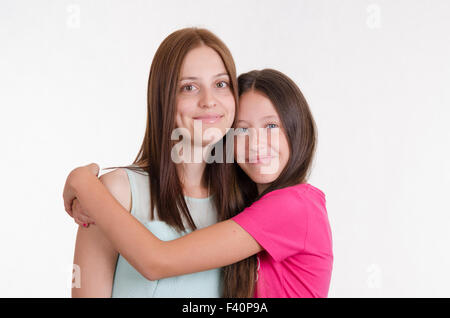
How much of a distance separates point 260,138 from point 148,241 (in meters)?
0.58

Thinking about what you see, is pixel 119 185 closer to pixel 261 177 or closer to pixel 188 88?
pixel 188 88

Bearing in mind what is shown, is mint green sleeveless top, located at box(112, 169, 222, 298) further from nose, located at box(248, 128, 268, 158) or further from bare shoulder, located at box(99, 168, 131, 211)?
nose, located at box(248, 128, 268, 158)

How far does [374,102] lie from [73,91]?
2.08 metres

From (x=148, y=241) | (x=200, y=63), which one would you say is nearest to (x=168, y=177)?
(x=148, y=241)

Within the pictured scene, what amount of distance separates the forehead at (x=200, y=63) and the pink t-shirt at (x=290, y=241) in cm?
48

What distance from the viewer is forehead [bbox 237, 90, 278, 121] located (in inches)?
68.2

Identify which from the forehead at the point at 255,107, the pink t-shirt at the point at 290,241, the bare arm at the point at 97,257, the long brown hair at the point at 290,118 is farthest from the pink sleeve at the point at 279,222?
the bare arm at the point at 97,257

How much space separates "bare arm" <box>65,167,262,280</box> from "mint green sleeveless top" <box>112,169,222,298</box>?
0.36 ft

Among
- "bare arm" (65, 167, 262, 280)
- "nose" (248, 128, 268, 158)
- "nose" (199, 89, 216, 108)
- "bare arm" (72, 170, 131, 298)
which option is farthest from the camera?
"nose" (248, 128, 268, 158)

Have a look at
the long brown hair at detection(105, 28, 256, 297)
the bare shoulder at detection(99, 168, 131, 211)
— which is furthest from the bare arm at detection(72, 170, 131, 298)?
the long brown hair at detection(105, 28, 256, 297)

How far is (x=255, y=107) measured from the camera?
1.74m

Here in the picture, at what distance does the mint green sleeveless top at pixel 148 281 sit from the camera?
1.54 meters

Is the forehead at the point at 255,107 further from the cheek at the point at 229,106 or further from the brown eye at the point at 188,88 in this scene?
the brown eye at the point at 188,88
